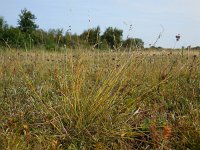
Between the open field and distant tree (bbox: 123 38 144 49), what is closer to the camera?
the open field

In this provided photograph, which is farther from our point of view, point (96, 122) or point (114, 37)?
point (114, 37)

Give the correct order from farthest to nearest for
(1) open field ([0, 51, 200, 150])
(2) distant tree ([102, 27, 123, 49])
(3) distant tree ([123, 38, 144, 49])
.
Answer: (2) distant tree ([102, 27, 123, 49]), (3) distant tree ([123, 38, 144, 49]), (1) open field ([0, 51, 200, 150])

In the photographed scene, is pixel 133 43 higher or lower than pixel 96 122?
higher

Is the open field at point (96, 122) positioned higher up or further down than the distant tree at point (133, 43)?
further down

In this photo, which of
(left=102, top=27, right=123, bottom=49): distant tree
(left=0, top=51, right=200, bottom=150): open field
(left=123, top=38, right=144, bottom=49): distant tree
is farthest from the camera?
(left=102, top=27, right=123, bottom=49): distant tree

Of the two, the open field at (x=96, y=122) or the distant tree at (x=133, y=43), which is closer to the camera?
the open field at (x=96, y=122)

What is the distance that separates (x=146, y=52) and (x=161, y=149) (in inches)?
60.9

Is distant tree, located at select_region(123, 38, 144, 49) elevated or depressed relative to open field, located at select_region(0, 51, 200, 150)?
elevated

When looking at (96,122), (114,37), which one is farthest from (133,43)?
(96,122)

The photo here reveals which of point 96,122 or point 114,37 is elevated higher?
point 114,37

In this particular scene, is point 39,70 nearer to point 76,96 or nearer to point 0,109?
point 0,109

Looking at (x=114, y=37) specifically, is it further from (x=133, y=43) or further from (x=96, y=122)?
(x=96, y=122)

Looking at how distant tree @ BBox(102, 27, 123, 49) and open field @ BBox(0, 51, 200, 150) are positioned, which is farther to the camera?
distant tree @ BBox(102, 27, 123, 49)

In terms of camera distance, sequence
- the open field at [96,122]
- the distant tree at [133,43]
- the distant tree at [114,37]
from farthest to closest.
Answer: the distant tree at [114,37]
the distant tree at [133,43]
the open field at [96,122]
